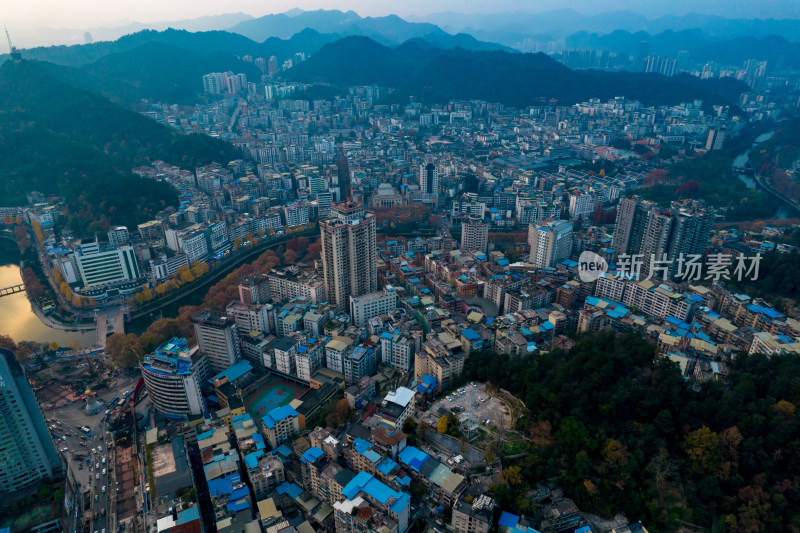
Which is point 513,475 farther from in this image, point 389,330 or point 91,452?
point 91,452

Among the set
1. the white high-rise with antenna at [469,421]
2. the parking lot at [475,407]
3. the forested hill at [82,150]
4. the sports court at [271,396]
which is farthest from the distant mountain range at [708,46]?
the sports court at [271,396]

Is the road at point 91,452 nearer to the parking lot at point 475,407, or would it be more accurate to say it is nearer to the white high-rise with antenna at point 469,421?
the parking lot at point 475,407

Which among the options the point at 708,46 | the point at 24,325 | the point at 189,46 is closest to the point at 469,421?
the point at 24,325

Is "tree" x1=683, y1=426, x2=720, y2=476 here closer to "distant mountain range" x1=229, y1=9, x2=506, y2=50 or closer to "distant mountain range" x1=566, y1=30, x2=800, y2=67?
"distant mountain range" x1=566, y1=30, x2=800, y2=67

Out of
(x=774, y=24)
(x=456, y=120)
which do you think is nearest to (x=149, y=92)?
(x=456, y=120)

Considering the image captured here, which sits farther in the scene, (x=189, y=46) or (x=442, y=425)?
(x=189, y=46)
